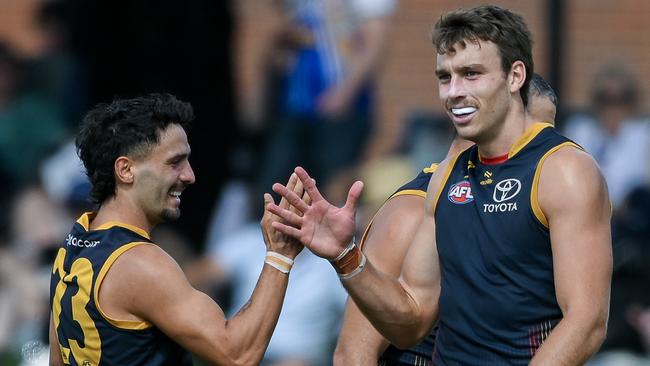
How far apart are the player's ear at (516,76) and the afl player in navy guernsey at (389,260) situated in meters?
0.58

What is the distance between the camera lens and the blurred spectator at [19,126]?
9.51 metres

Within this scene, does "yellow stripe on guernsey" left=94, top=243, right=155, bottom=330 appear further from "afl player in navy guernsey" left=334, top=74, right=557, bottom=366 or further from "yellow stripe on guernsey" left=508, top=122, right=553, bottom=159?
"yellow stripe on guernsey" left=508, top=122, right=553, bottom=159

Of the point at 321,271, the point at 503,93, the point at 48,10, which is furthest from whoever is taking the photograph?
the point at 48,10

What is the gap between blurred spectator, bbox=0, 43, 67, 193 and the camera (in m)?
9.51

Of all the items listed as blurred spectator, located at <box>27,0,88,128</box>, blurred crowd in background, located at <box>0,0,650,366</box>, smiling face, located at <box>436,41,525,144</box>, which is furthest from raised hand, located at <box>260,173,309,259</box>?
blurred spectator, located at <box>27,0,88,128</box>

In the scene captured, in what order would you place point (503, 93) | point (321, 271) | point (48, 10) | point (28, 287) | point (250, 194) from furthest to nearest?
1. point (48, 10)
2. point (250, 194)
3. point (28, 287)
4. point (321, 271)
5. point (503, 93)

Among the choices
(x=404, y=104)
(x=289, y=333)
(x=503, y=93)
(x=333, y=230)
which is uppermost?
(x=503, y=93)

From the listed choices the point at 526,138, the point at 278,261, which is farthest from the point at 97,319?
the point at 526,138

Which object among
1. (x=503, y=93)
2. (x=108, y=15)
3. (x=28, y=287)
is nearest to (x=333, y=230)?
(x=503, y=93)

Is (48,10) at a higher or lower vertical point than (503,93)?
lower

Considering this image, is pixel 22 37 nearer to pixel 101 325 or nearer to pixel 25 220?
pixel 25 220

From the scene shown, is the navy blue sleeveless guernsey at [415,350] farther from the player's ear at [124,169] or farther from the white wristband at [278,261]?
the player's ear at [124,169]

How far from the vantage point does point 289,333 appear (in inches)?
317

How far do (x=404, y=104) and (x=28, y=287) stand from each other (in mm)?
2805
